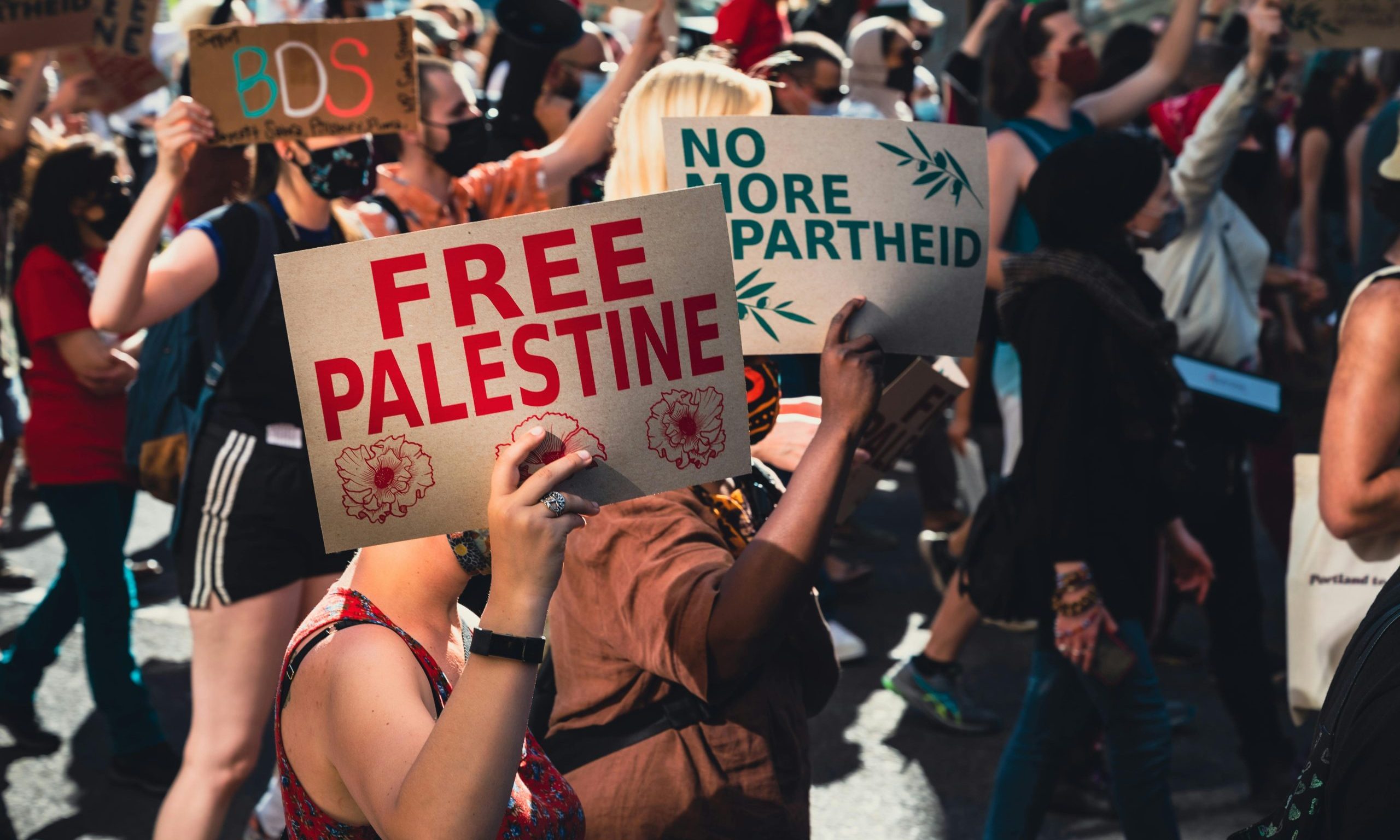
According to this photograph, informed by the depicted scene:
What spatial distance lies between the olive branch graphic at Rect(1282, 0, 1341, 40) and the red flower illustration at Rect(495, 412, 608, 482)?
3.58 meters

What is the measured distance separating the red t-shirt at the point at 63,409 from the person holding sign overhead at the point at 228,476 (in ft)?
4.02

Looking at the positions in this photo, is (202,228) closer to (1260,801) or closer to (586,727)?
(586,727)

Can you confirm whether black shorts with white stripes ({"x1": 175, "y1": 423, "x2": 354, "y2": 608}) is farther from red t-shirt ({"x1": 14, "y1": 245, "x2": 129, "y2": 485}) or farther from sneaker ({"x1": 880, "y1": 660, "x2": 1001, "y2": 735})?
sneaker ({"x1": 880, "y1": 660, "x2": 1001, "y2": 735})

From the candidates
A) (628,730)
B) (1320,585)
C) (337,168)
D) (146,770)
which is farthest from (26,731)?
(1320,585)

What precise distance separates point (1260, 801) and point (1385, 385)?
1.92 metres

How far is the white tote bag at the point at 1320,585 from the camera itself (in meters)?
2.75

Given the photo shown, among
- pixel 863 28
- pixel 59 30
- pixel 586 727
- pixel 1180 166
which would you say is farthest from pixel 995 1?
pixel 586 727

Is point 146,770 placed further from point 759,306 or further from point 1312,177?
point 1312,177

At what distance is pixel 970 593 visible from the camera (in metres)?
3.48

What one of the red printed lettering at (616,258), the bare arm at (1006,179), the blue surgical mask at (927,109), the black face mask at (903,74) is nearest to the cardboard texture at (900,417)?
the red printed lettering at (616,258)

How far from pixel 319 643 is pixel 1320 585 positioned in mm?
2148

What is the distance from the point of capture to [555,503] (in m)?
1.50

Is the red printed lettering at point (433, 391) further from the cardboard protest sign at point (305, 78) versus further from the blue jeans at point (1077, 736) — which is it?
the blue jeans at point (1077, 736)

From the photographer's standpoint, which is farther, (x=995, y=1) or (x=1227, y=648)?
(x=995, y=1)
